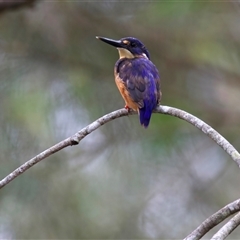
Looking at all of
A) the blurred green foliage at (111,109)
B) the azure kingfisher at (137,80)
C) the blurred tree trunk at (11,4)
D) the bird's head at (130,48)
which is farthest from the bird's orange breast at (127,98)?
the blurred tree trunk at (11,4)

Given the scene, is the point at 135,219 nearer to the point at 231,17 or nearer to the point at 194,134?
the point at 194,134

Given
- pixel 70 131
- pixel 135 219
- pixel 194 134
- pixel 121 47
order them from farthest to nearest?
pixel 135 219
pixel 194 134
pixel 70 131
pixel 121 47

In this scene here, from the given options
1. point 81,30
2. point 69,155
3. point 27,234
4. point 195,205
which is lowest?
point 195,205

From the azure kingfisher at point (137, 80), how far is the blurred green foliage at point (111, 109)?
64 centimetres

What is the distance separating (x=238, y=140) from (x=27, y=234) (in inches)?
64.6

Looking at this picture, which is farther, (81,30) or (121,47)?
(81,30)

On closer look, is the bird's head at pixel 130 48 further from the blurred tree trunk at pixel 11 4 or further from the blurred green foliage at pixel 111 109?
the blurred tree trunk at pixel 11 4

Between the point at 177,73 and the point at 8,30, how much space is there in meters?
1.23

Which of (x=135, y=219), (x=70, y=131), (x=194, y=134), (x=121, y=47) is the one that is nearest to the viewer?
(x=121, y=47)

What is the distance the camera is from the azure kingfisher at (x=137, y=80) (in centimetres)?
291

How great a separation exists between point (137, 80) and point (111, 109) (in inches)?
39.7

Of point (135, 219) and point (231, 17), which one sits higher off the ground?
point (231, 17)

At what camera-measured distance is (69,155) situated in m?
4.34

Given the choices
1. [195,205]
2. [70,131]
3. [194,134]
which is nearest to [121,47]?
[70,131]
